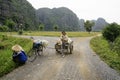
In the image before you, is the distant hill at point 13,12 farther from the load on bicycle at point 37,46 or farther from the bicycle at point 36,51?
the load on bicycle at point 37,46

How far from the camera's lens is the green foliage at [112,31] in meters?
46.9

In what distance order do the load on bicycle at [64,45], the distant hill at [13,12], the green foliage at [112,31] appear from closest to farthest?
the load on bicycle at [64,45] < the green foliage at [112,31] < the distant hill at [13,12]

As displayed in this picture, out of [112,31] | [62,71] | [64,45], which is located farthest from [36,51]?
[112,31]

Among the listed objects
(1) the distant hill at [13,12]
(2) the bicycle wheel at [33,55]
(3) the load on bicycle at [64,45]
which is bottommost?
(2) the bicycle wheel at [33,55]

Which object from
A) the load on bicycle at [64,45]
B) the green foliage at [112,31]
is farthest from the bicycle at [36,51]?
the green foliage at [112,31]

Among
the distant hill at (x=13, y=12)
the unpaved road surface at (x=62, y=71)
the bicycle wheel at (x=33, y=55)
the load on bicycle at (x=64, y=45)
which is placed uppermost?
the distant hill at (x=13, y=12)

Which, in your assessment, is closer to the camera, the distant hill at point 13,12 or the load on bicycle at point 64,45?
the load on bicycle at point 64,45

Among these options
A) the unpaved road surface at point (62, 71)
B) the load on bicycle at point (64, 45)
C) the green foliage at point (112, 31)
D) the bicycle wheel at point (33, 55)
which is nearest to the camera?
the unpaved road surface at point (62, 71)

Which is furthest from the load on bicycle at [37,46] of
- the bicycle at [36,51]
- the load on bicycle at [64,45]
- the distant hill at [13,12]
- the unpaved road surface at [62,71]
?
the distant hill at [13,12]

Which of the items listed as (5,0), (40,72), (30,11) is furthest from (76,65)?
(30,11)

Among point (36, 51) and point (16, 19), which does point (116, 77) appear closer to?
point (36, 51)

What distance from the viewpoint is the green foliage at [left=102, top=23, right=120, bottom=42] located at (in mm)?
46906

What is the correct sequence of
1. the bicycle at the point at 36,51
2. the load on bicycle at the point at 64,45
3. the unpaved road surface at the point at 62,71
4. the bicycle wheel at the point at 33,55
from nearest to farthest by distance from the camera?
the unpaved road surface at the point at 62,71 → the bicycle wheel at the point at 33,55 → the bicycle at the point at 36,51 → the load on bicycle at the point at 64,45

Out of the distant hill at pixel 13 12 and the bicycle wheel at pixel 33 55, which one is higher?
the distant hill at pixel 13 12
